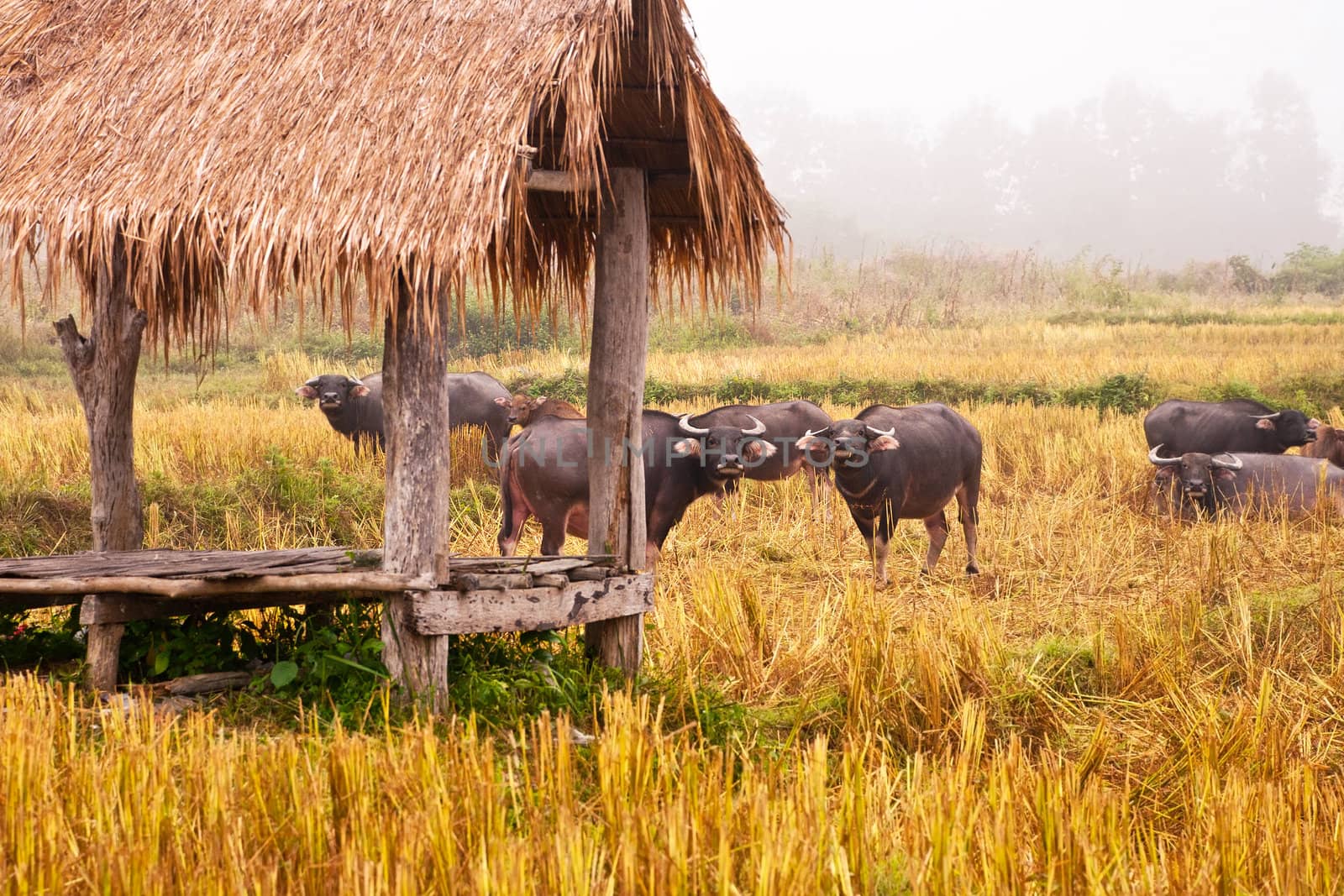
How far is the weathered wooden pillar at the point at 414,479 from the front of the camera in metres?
4.19

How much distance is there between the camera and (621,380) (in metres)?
4.81

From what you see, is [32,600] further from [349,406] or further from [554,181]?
[349,406]

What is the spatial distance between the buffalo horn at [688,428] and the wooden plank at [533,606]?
305 centimetres

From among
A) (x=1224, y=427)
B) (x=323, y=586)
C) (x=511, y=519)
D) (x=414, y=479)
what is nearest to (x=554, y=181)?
(x=414, y=479)

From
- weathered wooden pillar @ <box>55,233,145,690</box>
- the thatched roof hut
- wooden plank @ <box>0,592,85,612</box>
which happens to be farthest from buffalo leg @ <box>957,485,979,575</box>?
wooden plank @ <box>0,592,85,612</box>

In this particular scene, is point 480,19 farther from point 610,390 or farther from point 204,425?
point 204,425

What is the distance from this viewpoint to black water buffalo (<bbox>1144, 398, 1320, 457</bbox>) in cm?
1088

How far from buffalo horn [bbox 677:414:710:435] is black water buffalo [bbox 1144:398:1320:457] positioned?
5678 mm

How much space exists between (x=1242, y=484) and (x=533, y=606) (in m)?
7.30

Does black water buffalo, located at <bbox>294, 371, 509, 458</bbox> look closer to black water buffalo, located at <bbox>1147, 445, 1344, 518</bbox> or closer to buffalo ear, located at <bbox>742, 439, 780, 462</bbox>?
buffalo ear, located at <bbox>742, 439, 780, 462</bbox>

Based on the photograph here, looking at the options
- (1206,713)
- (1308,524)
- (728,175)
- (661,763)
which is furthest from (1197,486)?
(661,763)

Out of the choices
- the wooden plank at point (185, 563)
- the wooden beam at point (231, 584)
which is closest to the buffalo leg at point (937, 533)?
the wooden plank at point (185, 563)

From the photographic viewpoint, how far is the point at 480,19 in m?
4.42

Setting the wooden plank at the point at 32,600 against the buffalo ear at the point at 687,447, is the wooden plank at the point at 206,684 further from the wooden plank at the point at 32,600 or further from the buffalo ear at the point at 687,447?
the buffalo ear at the point at 687,447
